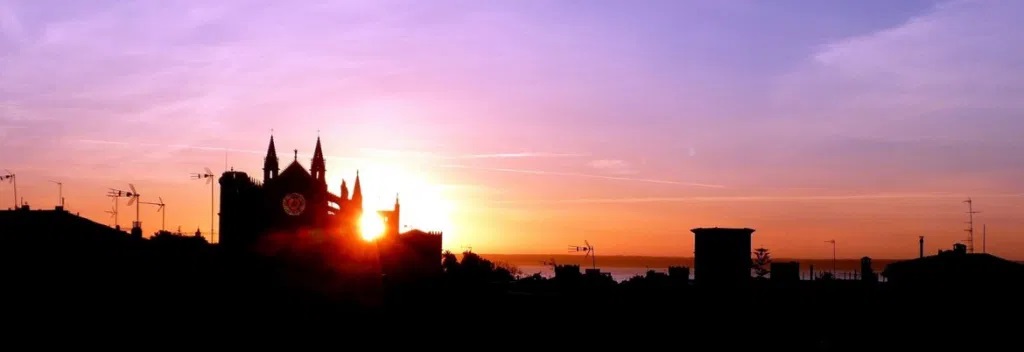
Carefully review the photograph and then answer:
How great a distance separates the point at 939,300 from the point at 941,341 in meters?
4.75

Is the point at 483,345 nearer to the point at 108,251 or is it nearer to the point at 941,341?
the point at 941,341

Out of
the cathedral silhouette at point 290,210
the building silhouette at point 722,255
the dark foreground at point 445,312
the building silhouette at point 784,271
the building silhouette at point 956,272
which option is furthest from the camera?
the cathedral silhouette at point 290,210

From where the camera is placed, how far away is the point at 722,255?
48031mm

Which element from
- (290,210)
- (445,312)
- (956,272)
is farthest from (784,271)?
(290,210)

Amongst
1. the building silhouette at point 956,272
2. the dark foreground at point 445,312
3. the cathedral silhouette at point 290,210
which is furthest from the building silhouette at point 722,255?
the cathedral silhouette at point 290,210

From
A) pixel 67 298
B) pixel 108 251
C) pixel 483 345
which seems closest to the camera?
pixel 483 345

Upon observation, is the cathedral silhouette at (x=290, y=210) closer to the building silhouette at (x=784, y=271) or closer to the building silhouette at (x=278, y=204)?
the building silhouette at (x=278, y=204)

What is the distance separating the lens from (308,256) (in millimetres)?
67000

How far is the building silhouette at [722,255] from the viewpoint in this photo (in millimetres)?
47844

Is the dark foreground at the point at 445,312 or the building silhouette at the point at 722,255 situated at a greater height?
the building silhouette at the point at 722,255

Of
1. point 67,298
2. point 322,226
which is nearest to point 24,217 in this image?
point 67,298

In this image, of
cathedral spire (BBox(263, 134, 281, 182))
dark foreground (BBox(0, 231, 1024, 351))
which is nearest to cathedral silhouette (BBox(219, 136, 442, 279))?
cathedral spire (BBox(263, 134, 281, 182))

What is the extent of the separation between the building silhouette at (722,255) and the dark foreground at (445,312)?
769mm

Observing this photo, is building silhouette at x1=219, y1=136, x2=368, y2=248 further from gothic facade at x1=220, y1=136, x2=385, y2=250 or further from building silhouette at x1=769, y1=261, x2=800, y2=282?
building silhouette at x1=769, y1=261, x2=800, y2=282
